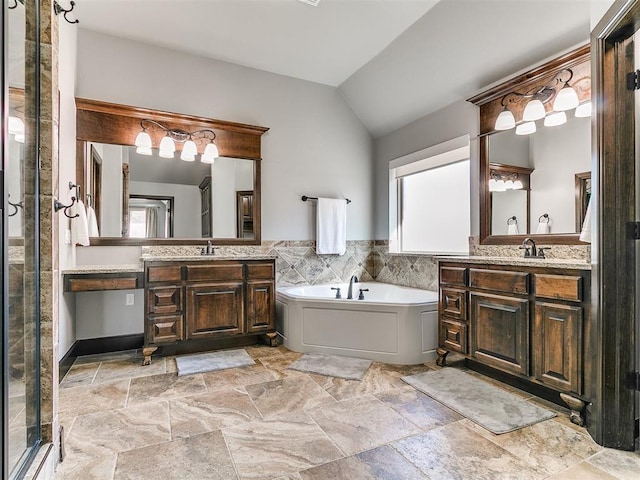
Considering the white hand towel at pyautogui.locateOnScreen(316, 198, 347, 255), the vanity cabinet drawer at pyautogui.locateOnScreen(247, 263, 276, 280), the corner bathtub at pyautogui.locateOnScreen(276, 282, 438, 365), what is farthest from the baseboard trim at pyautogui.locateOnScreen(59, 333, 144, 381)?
the white hand towel at pyautogui.locateOnScreen(316, 198, 347, 255)

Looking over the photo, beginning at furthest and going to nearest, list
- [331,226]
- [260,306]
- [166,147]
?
1. [331,226]
2. [166,147]
3. [260,306]

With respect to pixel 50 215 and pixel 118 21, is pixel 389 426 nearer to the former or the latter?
pixel 50 215

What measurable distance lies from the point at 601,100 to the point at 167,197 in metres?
3.53

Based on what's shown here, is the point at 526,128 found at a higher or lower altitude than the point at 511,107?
lower

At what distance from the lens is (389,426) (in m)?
2.00

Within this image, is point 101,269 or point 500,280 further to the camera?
point 101,269

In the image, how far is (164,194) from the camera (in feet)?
12.0

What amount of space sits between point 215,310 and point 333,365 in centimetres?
118

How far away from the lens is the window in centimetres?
375

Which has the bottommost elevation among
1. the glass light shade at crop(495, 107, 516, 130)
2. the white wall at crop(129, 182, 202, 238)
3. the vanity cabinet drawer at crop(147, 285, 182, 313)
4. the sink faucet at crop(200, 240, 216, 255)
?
the vanity cabinet drawer at crop(147, 285, 182, 313)

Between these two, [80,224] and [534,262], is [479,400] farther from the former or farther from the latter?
[80,224]

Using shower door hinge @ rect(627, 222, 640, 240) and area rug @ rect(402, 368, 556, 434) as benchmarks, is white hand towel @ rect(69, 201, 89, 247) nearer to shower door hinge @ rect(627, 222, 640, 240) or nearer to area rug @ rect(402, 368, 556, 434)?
area rug @ rect(402, 368, 556, 434)

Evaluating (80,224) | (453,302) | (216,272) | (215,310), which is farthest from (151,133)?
(453,302)

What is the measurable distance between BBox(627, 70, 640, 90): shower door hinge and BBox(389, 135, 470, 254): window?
5.45ft
